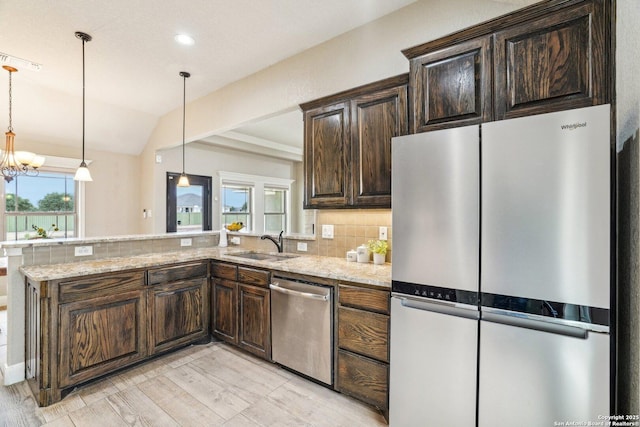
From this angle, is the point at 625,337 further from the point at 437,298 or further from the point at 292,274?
the point at 292,274

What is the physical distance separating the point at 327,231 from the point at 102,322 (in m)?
2.01

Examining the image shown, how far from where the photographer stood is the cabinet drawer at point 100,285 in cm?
221

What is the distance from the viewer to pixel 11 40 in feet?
8.90

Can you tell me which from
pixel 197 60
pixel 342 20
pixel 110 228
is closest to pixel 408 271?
pixel 342 20

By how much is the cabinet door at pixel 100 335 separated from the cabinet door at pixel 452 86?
8.65ft

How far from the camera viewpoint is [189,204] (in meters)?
5.48

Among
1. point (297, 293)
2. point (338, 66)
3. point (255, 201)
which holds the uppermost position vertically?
point (338, 66)

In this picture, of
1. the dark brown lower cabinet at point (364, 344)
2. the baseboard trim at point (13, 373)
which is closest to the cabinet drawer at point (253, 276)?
the dark brown lower cabinet at point (364, 344)

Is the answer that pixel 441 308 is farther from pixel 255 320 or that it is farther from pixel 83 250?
pixel 83 250

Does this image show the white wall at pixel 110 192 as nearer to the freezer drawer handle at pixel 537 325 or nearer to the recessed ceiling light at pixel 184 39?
the recessed ceiling light at pixel 184 39

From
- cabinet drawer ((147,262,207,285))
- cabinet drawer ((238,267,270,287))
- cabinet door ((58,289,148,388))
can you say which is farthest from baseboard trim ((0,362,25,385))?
cabinet drawer ((238,267,270,287))

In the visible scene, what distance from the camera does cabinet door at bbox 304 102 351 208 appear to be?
2.50m

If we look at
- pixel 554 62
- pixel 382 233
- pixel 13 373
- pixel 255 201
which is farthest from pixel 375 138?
pixel 255 201

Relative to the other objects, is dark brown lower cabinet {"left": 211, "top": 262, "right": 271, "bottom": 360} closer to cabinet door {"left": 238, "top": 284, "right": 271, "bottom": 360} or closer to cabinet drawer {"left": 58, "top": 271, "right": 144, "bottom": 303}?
cabinet door {"left": 238, "top": 284, "right": 271, "bottom": 360}
